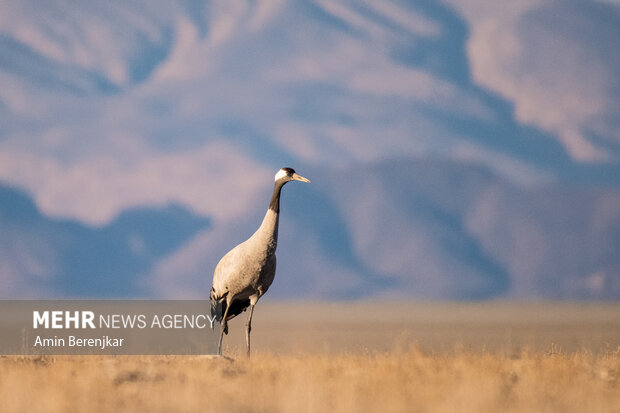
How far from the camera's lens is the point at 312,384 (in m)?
12.6

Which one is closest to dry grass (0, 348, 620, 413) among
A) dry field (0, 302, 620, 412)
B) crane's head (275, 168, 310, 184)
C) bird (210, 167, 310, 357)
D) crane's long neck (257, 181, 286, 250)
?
dry field (0, 302, 620, 412)

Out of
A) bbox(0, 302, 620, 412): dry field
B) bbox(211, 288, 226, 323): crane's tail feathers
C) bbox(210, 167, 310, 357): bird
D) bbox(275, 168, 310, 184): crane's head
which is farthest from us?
bbox(211, 288, 226, 323): crane's tail feathers

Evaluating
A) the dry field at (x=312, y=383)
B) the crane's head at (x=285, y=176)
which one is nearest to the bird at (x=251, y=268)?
the crane's head at (x=285, y=176)

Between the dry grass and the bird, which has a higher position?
the bird

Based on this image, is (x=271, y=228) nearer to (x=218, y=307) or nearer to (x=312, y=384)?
(x=218, y=307)

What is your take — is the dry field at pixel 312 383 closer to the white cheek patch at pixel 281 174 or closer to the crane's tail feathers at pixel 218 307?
the crane's tail feathers at pixel 218 307

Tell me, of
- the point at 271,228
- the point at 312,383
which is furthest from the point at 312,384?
the point at 271,228

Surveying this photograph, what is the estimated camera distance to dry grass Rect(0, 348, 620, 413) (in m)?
11.4

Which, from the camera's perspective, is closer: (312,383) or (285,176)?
(312,383)

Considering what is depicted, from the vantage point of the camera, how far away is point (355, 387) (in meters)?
12.6

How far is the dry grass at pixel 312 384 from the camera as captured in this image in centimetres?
1137

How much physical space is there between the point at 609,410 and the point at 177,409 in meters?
4.99

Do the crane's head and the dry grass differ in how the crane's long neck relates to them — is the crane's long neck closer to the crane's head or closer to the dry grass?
the crane's head

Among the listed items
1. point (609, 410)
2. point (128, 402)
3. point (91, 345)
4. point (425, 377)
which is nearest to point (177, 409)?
point (128, 402)
